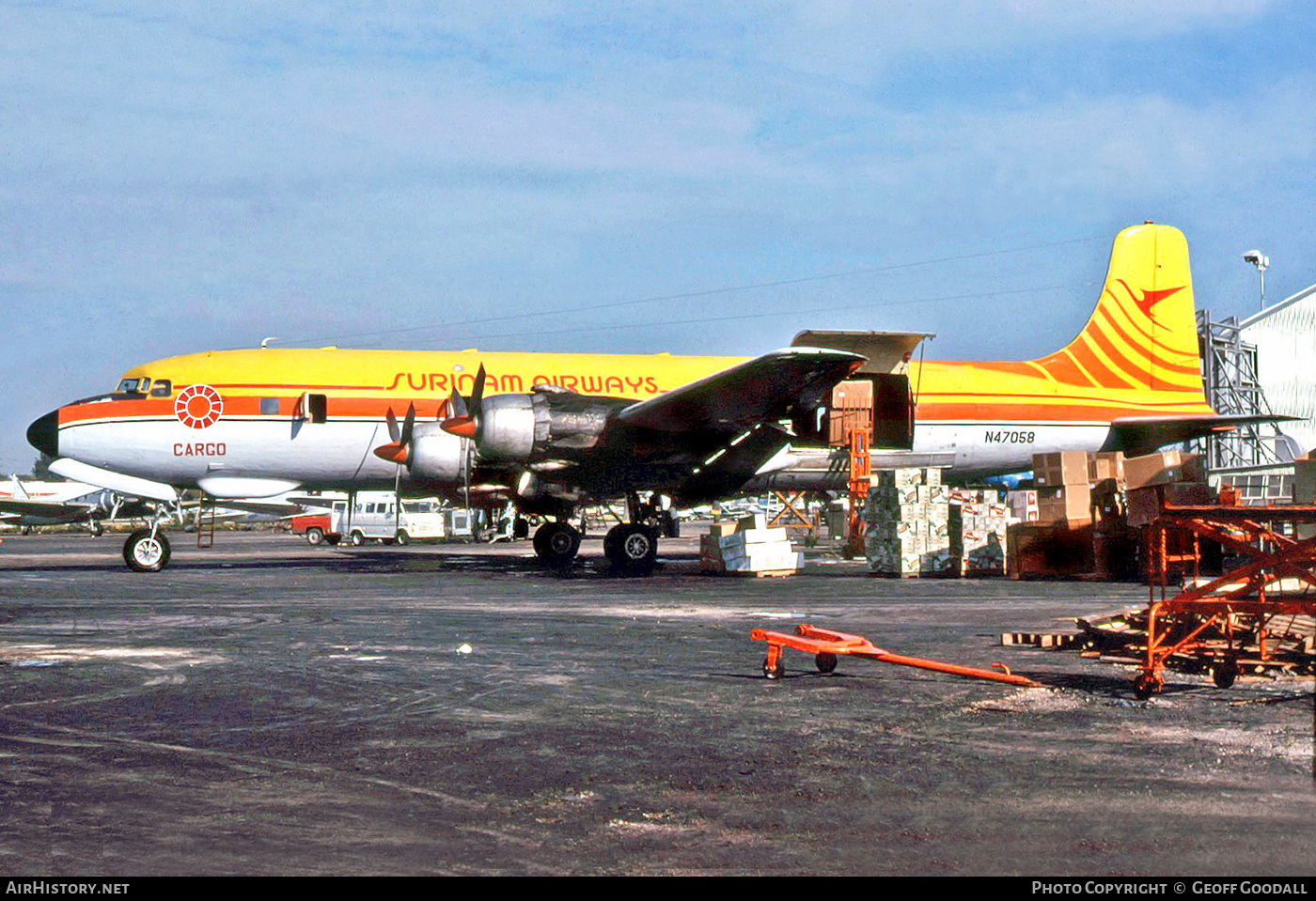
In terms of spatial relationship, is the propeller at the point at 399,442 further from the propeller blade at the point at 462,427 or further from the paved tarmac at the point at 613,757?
the paved tarmac at the point at 613,757

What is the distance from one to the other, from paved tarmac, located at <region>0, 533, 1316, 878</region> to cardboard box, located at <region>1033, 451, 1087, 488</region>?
826 cm

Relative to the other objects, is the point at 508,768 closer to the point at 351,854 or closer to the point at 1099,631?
the point at 351,854

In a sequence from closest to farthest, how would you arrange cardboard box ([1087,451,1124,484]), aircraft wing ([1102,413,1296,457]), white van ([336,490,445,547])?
cardboard box ([1087,451,1124,484]), aircraft wing ([1102,413,1296,457]), white van ([336,490,445,547])

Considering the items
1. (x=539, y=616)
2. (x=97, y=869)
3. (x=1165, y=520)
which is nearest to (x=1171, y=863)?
(x=97, y=869)

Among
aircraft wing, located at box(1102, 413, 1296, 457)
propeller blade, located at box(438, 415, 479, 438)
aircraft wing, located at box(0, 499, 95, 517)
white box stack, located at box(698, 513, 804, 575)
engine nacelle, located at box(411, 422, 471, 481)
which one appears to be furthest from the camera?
aircraft wing, located at box(0, 499, 95, 517)

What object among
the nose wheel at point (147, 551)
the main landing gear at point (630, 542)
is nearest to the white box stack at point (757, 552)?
the main landing gear at point (630, 542)

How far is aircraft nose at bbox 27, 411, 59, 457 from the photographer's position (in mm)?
21250

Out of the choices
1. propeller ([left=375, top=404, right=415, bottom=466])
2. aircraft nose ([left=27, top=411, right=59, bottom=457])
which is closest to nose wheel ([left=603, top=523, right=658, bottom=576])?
propeller ([left=375, top=404, right=415, bottom=466])

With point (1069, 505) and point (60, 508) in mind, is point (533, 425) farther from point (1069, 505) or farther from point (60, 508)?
point (60, 508)

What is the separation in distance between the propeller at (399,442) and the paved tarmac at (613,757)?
849 centimetres

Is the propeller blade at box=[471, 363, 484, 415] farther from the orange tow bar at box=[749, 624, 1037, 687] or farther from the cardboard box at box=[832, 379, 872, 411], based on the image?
the orange tow bar at box=[749, 624, 1037, 687]

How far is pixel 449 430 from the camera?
19.2 metres

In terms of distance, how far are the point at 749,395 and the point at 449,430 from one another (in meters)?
5.12

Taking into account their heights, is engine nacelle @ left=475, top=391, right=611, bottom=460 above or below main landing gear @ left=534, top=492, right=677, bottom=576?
above
